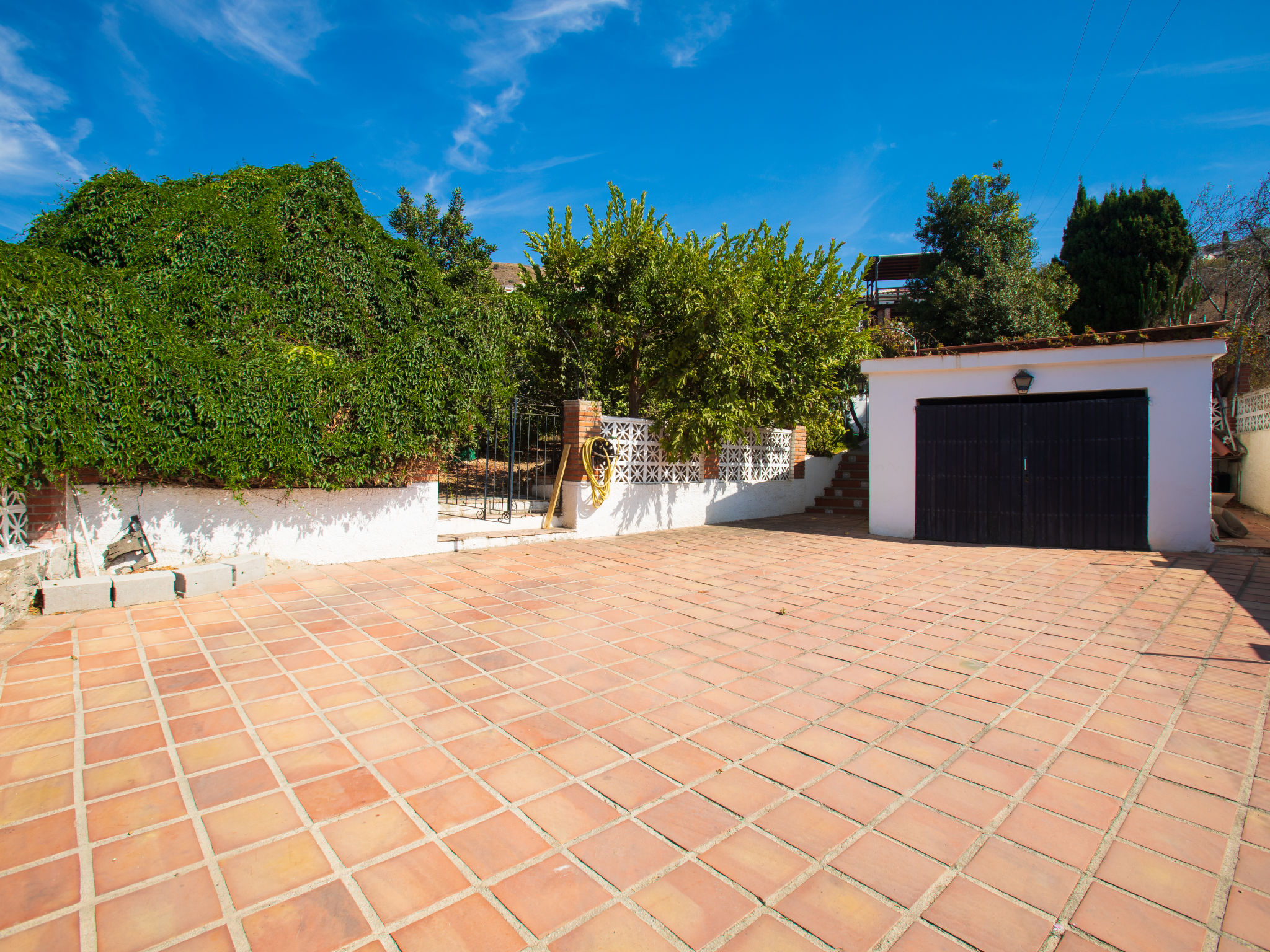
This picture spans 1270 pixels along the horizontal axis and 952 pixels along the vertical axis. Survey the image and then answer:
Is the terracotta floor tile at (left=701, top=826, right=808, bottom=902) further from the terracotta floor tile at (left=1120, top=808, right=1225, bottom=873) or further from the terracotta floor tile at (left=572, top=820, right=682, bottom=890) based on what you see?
the terracotta floor tile at (left=1120, top=808, right=1225, bottom=873)

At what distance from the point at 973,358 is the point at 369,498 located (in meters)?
7.68

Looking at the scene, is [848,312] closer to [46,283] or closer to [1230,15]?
[1230,15]

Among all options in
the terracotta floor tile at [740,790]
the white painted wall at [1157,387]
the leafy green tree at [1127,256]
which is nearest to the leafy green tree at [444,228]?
the white painted wall at [1157,387]

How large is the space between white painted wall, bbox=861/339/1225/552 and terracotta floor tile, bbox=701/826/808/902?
7745 mm

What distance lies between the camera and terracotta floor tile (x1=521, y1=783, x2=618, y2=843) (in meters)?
1.94

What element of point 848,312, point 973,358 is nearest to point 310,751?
point 973,358

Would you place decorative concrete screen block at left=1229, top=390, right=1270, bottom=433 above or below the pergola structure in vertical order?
below

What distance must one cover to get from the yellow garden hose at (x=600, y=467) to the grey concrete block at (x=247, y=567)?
3.86 metres

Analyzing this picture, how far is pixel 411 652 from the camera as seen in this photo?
3.56 meters

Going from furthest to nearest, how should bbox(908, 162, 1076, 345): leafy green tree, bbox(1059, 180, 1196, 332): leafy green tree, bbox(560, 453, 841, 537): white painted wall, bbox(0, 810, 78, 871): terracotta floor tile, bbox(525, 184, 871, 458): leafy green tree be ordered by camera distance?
bbox(1059, 180, 1196, 332): leafy green tree
bbox(908, 162, 1076, 345): leafy green tree
bbox(525, 184, 871, 458): leafy green tree
bbox(560, 453, 841, 537): white painted wall
bbox(0, 810, 78, 871): terracotta floor tile

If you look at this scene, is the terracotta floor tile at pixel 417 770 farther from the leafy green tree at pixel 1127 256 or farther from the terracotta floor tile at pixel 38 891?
the leafy green tree at pixel 1127 256

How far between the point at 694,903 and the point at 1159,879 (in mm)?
1370

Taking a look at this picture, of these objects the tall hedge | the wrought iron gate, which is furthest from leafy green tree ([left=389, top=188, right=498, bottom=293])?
the tall hedge

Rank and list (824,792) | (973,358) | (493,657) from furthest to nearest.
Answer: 1. (973,358)
2. (493,657)
3. (824,792)
